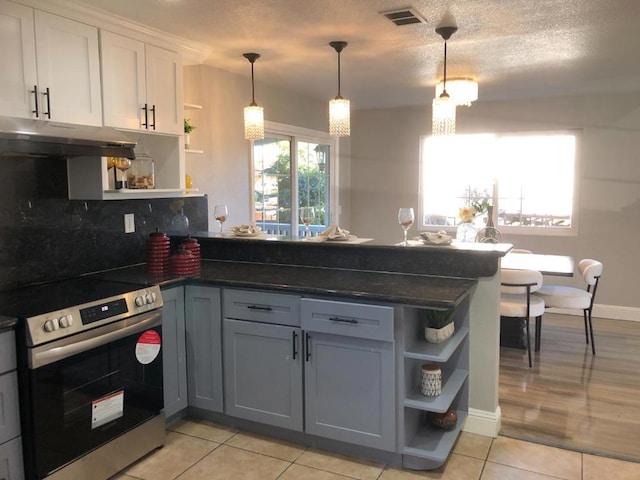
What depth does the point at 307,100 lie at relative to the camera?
18.7ft

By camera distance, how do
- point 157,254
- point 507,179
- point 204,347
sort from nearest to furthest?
point 204,347
point 157,254
point 507,179

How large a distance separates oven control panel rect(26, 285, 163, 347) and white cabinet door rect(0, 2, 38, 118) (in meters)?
1.02

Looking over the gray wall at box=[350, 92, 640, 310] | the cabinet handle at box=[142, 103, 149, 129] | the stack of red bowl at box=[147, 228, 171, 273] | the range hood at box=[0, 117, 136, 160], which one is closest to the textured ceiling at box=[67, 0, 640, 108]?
the gray wall at box=[350, 92, 640, 310]

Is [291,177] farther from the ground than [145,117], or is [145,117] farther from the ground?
[145,117]

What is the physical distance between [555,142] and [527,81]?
3.67ft

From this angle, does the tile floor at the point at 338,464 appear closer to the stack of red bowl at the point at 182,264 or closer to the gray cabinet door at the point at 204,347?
the gray cabinet door at the point at 204,347

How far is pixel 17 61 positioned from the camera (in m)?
2.55

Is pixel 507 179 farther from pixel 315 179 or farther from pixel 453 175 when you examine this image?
pixel 315 179

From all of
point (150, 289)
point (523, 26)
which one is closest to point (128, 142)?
point (150, 289)

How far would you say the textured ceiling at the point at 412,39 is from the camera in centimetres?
286

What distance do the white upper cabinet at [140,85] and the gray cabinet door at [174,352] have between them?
1.07 m

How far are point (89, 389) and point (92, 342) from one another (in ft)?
0.73

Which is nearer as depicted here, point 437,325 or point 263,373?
point 437,325

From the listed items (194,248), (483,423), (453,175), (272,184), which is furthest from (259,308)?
(453,175)
